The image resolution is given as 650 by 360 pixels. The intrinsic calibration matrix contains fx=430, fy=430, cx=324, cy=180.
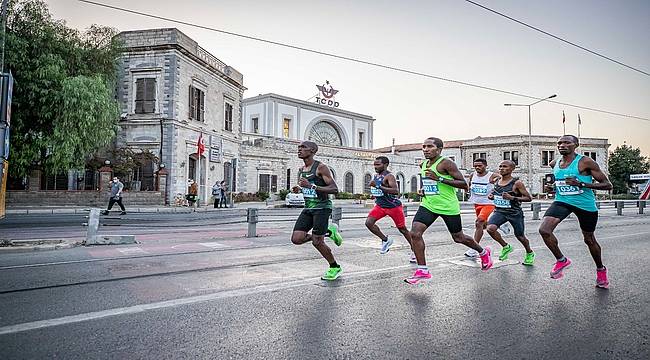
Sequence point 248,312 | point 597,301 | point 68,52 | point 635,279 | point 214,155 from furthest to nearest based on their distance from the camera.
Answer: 1. point 214,155
2. point 68,52
3. point 635,279
4. point 597,301
5. point 248,312

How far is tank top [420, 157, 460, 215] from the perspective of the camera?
570 centimetres

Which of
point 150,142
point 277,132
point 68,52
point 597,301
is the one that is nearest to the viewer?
point 597,301

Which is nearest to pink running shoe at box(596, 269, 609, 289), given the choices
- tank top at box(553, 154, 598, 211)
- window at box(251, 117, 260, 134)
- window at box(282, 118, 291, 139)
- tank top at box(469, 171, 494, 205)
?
tank top at box(553, 154, 598, 211)

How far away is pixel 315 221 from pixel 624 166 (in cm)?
7732

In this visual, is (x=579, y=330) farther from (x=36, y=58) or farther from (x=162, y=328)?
(x=36, y=58)

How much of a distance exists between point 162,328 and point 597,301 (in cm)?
457

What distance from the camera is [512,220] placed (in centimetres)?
726

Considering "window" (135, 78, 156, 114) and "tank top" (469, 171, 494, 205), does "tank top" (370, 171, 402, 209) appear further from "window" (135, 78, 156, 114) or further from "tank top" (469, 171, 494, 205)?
"window" (135, 78, 156, 114)

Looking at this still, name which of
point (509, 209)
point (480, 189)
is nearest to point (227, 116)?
point (480, 189)

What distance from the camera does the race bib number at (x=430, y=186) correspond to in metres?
5.73

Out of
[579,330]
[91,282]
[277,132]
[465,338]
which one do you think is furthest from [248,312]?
[277,132]

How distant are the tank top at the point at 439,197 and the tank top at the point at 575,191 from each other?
141 centimetres

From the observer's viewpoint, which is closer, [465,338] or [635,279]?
[465,338]

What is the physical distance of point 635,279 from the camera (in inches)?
238
